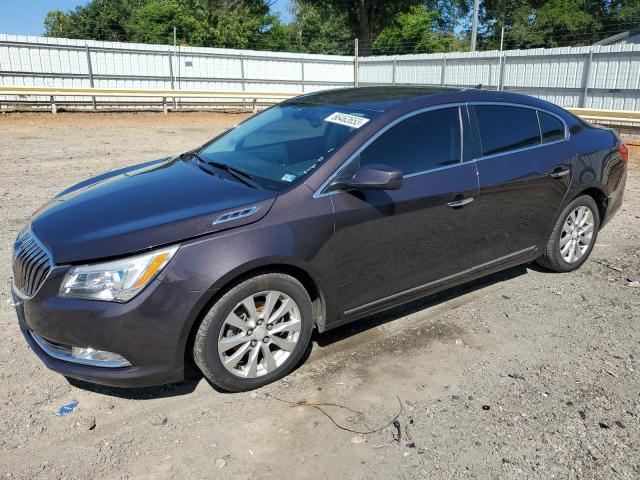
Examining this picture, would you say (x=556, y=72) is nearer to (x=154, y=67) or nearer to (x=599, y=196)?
(x=599, y=196)

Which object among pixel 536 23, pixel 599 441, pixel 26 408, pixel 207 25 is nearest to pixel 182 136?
pixel 26 408

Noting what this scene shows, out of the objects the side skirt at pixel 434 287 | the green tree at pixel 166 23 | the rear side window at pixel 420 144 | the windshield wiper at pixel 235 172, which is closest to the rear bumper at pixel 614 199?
the side skirt at pixel 434 287

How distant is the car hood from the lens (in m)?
2.88

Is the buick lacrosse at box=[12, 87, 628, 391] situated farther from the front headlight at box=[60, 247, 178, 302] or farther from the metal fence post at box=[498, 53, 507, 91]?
the metal fence post at box=[498, 53, 507, 91]

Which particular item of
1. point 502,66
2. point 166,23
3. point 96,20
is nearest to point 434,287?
point 502,66

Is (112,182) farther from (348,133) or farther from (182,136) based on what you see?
(182,136)

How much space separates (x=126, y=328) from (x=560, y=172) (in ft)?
11.9

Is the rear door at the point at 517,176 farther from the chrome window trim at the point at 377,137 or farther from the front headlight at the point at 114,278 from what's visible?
the front headlight at the point at 114,278

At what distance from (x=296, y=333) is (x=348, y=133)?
134 centimetres

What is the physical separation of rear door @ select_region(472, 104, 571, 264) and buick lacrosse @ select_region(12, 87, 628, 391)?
1cm

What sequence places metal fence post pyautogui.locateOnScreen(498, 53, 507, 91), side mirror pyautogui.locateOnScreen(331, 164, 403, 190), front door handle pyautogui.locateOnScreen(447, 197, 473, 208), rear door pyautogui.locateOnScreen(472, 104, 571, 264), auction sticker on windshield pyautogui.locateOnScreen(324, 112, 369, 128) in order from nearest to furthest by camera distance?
side mirror pyautogui.locateOnScreen(331, 164, 403, 190) < auction sticker on windshield pyautogui.locateOnScreen(324, 112, 369, 128) < front door handle pyautogui.locateOnScreen(447, 197, 473, 208) < rear door pyautogui.locateOnScreen(472, 104, 571, 264) < metal fence post pyautogui.locateOnScreen(498, 53, 507, 91)

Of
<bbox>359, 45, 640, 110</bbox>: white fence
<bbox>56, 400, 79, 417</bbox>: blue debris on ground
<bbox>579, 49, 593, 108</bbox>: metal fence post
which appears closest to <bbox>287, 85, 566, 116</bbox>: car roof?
<bbox>56, 400, 79, 417</bbox>: blue debris on ground

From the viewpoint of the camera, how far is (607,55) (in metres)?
16.2

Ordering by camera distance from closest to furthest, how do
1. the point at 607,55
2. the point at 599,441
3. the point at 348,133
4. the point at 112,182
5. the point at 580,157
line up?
the point at 599,441, the point at 348,133, the point at 112,182, the point at 580,157, the point at 607,55
